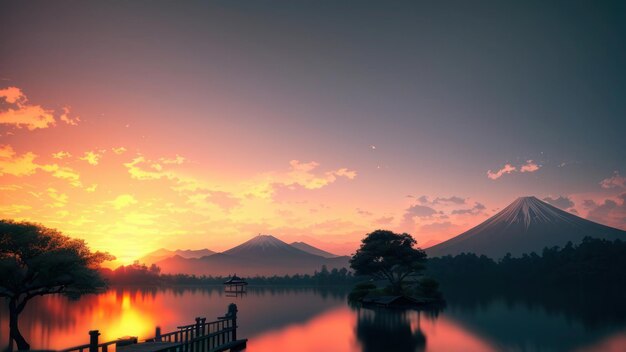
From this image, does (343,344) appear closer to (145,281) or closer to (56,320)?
(56,320)

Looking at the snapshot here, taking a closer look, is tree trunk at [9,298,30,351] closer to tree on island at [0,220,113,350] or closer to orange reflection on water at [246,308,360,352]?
tree on island at [0,220,113,350]

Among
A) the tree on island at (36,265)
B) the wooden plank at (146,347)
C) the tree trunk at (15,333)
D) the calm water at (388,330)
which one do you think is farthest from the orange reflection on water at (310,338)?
the tree trunk at (15,333)

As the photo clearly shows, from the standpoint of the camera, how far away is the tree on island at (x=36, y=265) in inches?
1177

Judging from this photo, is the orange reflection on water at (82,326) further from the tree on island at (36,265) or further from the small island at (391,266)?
the small island at (391,266)

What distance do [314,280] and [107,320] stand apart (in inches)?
5282

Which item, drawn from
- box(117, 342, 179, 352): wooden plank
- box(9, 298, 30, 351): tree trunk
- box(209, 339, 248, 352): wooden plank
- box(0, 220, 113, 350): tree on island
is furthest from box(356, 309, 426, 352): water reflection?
box(9, 298, 30, 351): tree trunk

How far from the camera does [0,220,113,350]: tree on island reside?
29.9 m

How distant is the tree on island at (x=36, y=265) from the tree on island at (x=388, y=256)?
188 ft

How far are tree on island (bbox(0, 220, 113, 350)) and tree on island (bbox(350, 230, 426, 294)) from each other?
57211mm

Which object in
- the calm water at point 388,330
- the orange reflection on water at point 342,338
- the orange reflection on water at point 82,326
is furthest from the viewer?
the orange reflection on water at point 82,326

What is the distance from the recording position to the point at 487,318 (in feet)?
161

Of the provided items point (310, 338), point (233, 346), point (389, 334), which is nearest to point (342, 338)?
point (310, 338)

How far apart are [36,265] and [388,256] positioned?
62.4 metres

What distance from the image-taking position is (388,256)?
83.4 m
